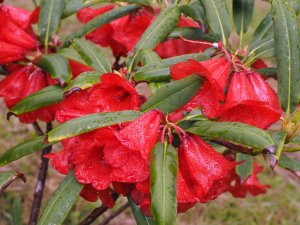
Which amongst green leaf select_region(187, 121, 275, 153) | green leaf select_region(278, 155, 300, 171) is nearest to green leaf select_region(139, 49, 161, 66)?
green leaf select_region(187, 121, 275, 153)

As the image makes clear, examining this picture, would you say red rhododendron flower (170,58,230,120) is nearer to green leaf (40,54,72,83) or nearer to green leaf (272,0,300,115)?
green leaf (272,0,300,115)

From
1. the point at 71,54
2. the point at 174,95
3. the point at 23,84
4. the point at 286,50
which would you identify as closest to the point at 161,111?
the point at 174,95

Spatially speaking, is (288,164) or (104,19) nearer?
(104,19)

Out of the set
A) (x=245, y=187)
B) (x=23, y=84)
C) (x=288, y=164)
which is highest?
(x=23, y=84)

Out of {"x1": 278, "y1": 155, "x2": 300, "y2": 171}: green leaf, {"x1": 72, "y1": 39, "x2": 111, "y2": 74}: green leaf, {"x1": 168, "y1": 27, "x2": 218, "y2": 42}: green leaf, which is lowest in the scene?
{"x1": 278, "y1": 155, "x2": 300, "y2": 171}: green leaf

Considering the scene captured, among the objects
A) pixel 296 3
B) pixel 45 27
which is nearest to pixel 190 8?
pixel 296 3

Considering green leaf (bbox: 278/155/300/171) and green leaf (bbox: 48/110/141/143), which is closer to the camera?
green leaf (bbox: 48/110/141/143)

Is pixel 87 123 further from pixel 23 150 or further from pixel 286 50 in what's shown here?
pixel 286 50
